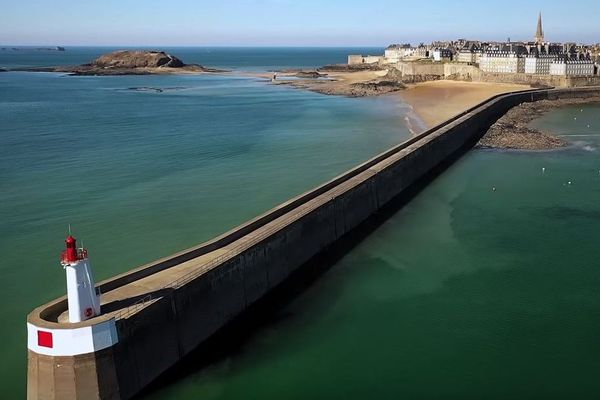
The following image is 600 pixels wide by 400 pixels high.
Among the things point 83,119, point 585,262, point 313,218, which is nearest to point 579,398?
point 585,262

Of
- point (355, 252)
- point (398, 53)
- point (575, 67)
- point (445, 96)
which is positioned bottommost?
point (355, 252)

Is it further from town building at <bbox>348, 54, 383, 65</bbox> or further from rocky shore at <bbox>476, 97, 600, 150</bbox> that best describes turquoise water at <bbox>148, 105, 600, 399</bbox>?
town building at <bbox>348, 54, 383, 65</bbox>

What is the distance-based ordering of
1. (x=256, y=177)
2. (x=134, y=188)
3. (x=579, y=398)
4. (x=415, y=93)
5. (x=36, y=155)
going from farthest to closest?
(x=415, y=93) → (x=36, y=155) → (x=256, y=177) → (x=134, y=188) → (x=579, y=398)

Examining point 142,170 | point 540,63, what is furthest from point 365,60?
point 142,170

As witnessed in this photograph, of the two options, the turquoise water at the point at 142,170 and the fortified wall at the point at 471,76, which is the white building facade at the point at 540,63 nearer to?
the fortified wall at the point at 471,76

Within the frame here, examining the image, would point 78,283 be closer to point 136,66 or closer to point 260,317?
point 260,317

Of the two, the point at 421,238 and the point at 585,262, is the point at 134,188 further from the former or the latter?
the point at 585,262

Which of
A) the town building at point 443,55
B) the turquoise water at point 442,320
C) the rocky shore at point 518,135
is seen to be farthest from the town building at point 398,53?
the turquoise water at point 442,320
